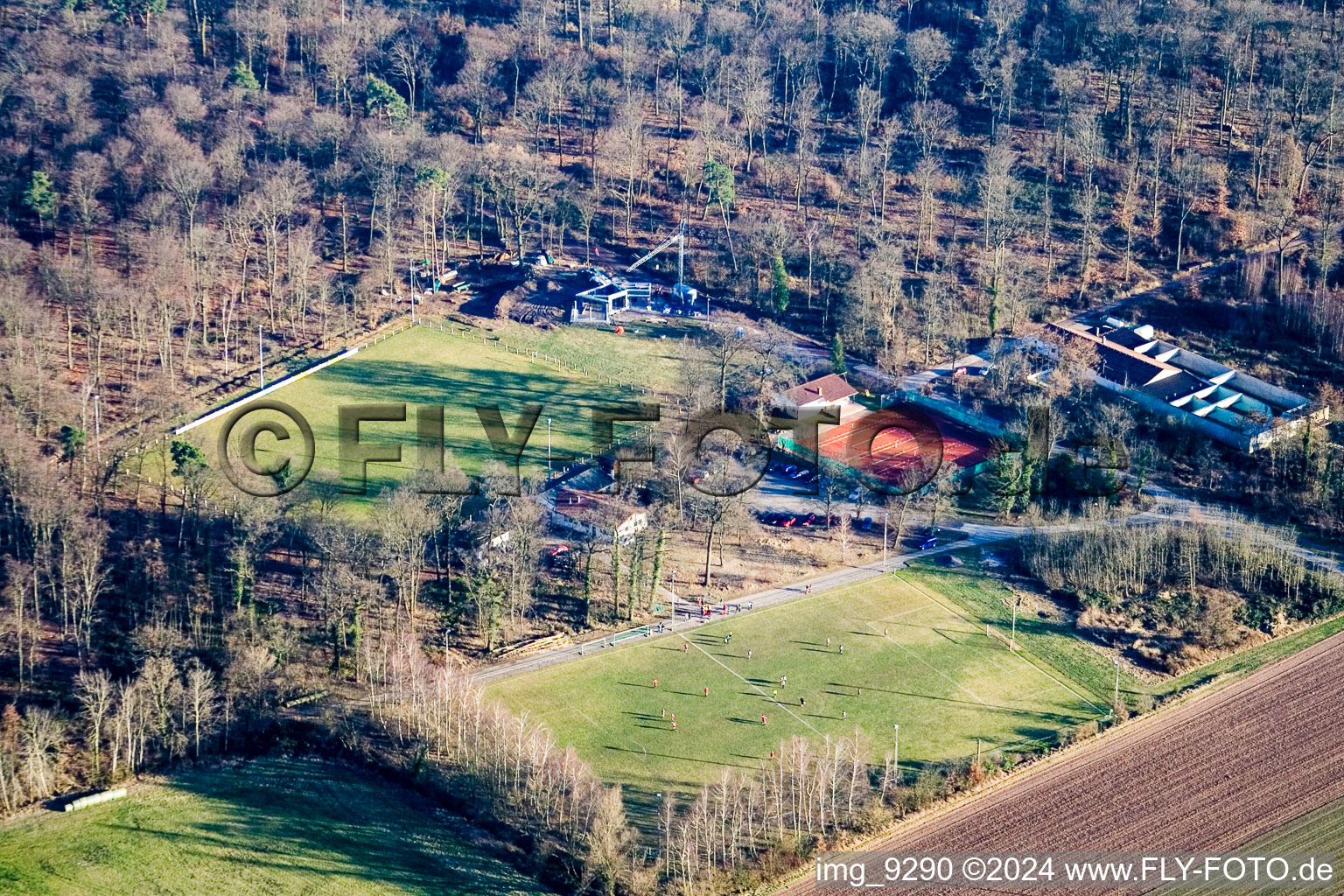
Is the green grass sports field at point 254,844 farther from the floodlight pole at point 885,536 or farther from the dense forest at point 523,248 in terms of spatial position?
the floodlight pole at point 885,536

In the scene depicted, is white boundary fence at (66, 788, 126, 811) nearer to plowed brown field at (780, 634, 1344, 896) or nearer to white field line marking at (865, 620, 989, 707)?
plowed brown field at (780, 634, 1344, 896)

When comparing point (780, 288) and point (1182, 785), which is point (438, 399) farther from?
point (1182, 785)

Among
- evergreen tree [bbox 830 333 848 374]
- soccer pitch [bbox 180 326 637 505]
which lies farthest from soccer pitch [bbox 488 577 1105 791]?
evergreen tree [bbox 830 333 848 374]

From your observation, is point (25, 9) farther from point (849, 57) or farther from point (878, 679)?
point (878, 679)

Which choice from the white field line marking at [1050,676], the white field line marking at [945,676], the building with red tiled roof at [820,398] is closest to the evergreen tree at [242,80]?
the building with red tiled roof at [820,398]

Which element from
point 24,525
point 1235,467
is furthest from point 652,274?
point 24,525
